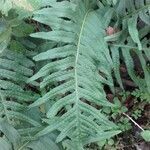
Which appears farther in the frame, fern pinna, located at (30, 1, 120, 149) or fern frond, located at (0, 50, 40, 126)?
fern frond, located at (0, 50, 40, 126)

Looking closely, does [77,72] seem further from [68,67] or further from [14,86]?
[14,86]

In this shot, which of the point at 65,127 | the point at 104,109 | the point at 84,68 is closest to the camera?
the point at 65,127

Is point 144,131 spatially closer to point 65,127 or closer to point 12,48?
point 65,127

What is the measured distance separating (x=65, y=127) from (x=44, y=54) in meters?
0.41

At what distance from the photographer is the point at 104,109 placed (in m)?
2.79

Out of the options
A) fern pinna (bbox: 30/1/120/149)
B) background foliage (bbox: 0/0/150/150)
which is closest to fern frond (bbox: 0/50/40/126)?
background foliage (bbox: 0/0/150/150)

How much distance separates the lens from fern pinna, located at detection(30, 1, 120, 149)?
221 cm

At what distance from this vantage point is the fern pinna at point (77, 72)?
221 centimetres

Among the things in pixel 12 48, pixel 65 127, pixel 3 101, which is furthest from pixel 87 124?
pixel 12 48

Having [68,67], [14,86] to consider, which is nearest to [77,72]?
[68,67]

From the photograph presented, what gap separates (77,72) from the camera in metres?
2.31

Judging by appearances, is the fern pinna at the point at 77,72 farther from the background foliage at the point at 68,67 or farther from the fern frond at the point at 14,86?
the fern frond at the point at 14,86

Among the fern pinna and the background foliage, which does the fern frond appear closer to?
the background foliage

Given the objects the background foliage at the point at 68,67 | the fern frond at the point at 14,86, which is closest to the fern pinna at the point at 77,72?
the background foliage at the point at 68,67
